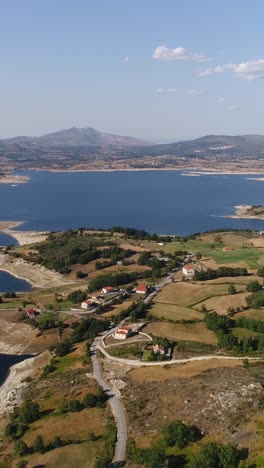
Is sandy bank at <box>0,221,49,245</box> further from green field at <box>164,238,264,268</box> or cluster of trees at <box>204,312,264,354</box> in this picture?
cluster of trees at <box>204,312,264,354</box>

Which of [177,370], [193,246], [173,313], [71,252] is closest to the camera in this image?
[177,370]

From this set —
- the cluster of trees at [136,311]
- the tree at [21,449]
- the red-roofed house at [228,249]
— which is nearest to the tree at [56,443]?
the tree at [21,449]

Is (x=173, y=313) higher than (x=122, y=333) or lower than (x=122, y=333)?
lower

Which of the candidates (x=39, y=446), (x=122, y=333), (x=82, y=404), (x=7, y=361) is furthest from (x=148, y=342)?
(x=39, y=446)

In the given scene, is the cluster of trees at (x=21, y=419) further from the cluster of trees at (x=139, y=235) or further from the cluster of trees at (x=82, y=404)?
the cluster of trees at (x=139, y=235)

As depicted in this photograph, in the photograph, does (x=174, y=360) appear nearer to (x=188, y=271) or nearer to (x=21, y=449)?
(x=21, y=449)

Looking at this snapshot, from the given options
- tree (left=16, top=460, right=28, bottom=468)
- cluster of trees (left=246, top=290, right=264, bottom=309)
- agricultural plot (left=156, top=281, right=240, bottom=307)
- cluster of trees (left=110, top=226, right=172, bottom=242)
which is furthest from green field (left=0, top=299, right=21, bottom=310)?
cluster of trees (left=110, top=226, right=172, bottom=242)
